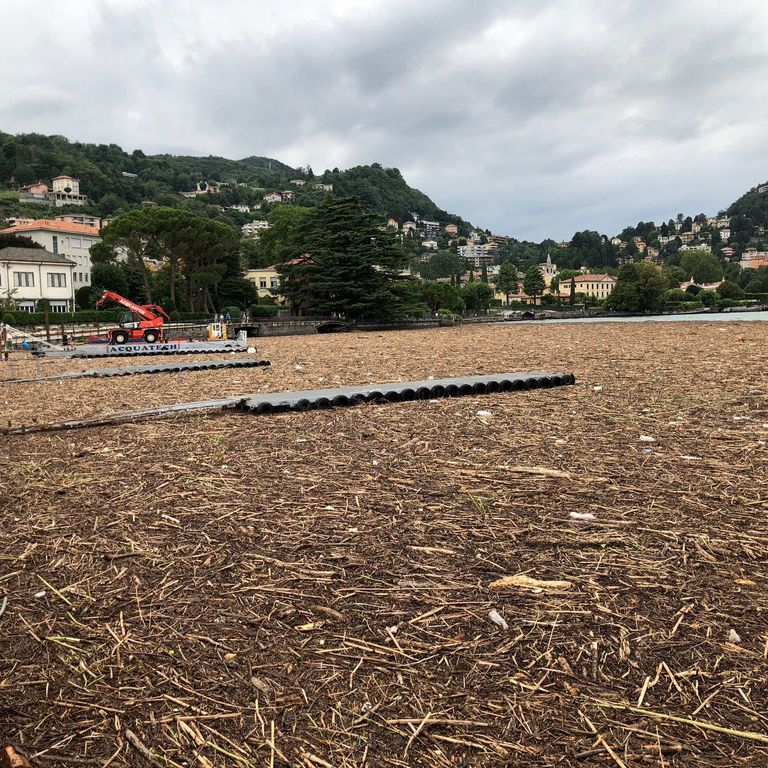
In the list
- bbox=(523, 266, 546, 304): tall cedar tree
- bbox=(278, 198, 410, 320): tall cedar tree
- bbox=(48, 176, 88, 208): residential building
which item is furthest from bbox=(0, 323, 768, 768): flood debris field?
bbox=(48, 176, 88, 208): residential building

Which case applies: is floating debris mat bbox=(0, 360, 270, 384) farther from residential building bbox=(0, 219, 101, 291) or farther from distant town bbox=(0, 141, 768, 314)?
residential building bbox=(0, 219, 101, 291)

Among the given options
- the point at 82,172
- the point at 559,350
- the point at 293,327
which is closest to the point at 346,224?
the point at 293,327

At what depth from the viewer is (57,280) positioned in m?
57.9

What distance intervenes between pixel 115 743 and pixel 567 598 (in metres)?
1.46

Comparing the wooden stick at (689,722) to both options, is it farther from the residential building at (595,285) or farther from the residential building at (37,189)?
the residential building at (37,189)

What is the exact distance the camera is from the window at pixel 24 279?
5462 cm

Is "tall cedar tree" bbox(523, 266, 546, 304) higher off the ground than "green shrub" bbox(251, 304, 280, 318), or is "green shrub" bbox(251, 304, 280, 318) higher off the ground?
"tall cedar tree" bbox(523, 266, 546, 304)

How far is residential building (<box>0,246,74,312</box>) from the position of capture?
53.8 m

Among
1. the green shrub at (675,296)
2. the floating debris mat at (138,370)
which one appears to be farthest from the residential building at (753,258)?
the floating debris mat at (138,370)

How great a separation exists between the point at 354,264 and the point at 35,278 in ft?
117

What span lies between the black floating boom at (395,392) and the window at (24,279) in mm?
59544

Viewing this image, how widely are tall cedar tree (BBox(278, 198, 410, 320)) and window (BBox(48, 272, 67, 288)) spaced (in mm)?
31285

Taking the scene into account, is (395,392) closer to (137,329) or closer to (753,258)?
(137,329)

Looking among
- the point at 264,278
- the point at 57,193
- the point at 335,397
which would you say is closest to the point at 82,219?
the point at 57,193
